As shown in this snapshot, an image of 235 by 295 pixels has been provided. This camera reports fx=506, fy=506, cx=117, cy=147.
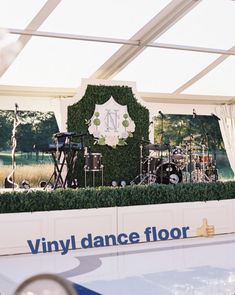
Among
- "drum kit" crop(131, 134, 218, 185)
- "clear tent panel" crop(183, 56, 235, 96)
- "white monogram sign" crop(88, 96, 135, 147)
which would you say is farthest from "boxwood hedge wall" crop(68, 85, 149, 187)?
"clear tent panel" crop(183, 56, 235, 96)

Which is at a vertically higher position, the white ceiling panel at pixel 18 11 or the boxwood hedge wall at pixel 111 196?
the white ceiling panel at pixel 18 11

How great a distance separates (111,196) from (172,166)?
99.6 inches

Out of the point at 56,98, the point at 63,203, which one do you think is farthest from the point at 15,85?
the point at 63,203

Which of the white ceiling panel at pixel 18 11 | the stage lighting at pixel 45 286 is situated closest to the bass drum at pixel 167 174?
the white ceiling panel at pixel 18 11

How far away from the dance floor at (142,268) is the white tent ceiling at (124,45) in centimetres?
364

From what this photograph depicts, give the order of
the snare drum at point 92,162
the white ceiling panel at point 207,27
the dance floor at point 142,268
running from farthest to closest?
the white ceiling panel at point 207,27 → the snare drum at point 92,162 → the dance floor at point 142,268

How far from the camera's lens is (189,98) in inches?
445

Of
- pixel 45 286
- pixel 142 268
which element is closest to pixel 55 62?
pixel 142 268

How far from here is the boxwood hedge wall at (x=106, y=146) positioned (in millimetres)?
9109

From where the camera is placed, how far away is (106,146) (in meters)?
9.29

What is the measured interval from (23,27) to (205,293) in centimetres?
559

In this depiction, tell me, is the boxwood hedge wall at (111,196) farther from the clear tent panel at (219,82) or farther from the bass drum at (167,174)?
the clear tent panel at (219,82)

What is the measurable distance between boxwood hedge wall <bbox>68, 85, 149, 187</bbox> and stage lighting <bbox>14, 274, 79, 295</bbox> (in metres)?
8.48

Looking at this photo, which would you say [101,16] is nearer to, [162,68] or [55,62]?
[55,62]
